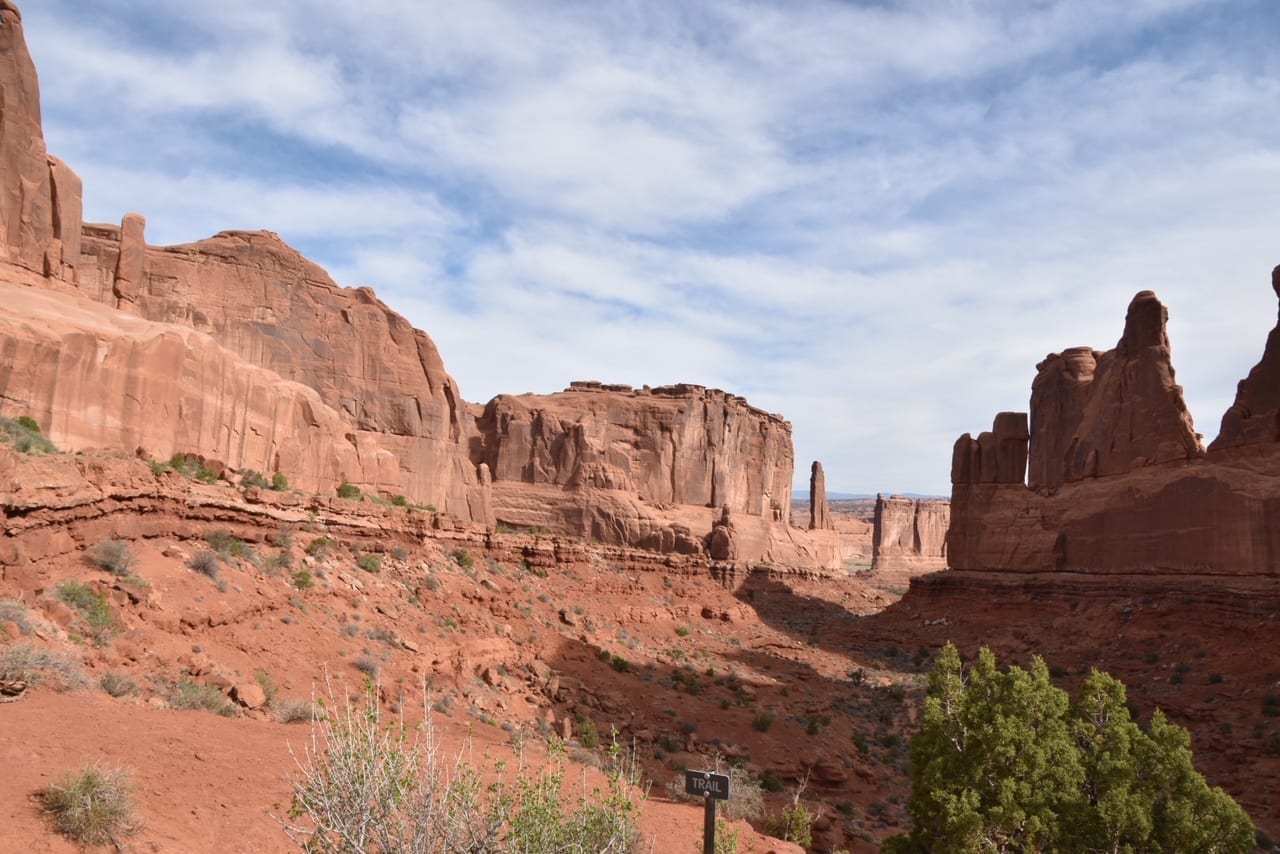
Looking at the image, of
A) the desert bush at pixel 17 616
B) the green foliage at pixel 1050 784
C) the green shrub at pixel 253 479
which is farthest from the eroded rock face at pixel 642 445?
the green foliage at pixel 1050 784

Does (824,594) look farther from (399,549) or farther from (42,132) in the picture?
(42,132)

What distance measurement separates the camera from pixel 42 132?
58.5 ft

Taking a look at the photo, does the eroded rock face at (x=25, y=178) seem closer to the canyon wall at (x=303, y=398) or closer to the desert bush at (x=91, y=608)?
the canyon wall at (x=303, y=398)

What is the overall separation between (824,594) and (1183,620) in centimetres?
2555

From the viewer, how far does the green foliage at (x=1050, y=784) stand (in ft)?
37.1

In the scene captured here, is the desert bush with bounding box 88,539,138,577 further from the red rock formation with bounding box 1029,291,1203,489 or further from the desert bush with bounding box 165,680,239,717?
the red rock formation with bounding box 1029,291,1203,489

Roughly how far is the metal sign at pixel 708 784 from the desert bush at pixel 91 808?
4.77 meters

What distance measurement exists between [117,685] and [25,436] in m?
4.87

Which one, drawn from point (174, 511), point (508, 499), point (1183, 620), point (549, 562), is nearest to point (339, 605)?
point (174, 511)

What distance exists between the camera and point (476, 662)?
1970 centimetres

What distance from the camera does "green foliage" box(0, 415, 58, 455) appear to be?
12.6 metres

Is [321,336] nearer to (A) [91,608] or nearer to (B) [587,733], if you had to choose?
(B) [587,733]

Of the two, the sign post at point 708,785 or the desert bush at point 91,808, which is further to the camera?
the sign post at point 708,785

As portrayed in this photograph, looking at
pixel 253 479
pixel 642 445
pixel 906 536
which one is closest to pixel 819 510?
pixel 906 536
